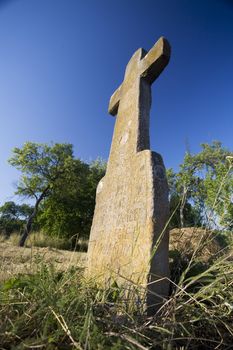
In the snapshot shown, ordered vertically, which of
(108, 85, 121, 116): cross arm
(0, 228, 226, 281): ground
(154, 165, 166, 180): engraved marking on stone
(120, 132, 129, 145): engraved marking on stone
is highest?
(108, 85, 121, 116): cross arm

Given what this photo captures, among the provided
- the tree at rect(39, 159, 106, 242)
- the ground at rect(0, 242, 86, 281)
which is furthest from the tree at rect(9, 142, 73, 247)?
the ground at rect(0, 242, 86, 281)

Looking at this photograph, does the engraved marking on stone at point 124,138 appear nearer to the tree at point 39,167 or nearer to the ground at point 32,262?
the ground at point 32,262

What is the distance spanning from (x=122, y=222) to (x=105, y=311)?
103 cm

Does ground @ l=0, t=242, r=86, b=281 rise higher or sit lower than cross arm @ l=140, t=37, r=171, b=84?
lower

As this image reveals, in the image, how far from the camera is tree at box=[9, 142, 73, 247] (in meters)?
17.5

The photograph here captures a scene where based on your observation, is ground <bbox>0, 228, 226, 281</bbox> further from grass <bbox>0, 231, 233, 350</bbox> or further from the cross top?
the cross top

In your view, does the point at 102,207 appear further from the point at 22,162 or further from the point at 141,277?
the point at 22,162

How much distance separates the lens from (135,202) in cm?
202

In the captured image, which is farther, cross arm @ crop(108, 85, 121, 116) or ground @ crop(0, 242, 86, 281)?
cross arm @ crop(108, 85, 121, 116)

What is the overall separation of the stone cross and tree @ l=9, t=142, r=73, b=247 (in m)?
15.2

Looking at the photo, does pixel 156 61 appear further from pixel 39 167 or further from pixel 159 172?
pixel 39 167

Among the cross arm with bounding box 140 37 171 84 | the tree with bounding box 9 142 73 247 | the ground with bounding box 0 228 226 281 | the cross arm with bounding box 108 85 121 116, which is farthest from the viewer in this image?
the tree with bounding box 9 142 73 247

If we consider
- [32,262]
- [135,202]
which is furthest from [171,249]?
[32,262]

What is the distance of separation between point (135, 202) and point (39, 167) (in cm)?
1686
